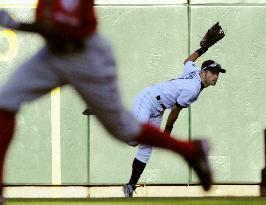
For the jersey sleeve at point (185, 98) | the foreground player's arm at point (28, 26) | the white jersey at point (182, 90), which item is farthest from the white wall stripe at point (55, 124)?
the foreground player's arm at point (28, 26)

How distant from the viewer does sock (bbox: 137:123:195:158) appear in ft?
15.9

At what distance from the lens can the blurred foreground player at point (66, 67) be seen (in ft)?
14.6

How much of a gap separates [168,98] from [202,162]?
17.8 feet

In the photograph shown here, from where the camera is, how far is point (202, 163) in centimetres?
510

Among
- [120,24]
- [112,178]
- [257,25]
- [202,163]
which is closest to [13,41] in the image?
[120,24]

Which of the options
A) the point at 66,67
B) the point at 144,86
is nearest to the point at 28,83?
the point at 66,67

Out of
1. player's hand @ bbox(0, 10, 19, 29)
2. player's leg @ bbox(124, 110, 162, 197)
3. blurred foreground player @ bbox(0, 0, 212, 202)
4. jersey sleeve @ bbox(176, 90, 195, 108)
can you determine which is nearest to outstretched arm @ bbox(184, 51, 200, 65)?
jersey sleeve @ bbox(176, 90, 195, 108)

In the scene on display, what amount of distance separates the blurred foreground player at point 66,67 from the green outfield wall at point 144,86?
20.9ft

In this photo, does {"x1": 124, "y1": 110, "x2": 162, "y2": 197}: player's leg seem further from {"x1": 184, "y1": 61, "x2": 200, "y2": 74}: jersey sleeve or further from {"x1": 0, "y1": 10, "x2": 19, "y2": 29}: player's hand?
{"x1": 0, "y1": 10, "x2": 19, "y2": 29}: player's hand

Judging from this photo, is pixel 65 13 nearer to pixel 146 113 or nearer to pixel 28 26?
pixel 28 26

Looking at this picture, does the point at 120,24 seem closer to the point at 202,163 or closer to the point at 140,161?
the point at 140,161

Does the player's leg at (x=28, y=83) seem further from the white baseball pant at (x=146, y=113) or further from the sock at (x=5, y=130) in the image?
the white baseball pant at (x=146, y=113)

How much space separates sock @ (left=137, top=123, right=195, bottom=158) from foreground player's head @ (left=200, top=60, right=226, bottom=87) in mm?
5645

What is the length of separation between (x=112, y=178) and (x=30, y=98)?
21.9 ft
